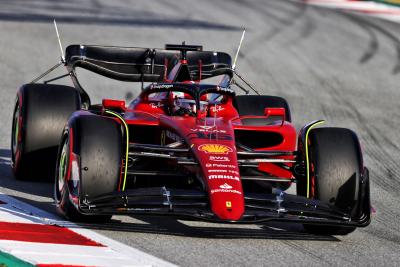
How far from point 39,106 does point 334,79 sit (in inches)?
402

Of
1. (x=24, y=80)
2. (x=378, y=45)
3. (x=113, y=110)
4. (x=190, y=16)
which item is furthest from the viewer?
(x=190, y=16)

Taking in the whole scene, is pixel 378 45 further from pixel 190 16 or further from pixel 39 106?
pixel 39 106

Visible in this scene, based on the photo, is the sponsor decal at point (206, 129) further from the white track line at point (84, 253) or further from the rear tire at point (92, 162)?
the white track line at point (84, 253)

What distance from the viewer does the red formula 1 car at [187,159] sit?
27.8 feet

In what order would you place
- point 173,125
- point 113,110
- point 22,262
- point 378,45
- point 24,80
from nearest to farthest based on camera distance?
point 22,262
point 173,125
point 113,110
point 24,80
point 378,45

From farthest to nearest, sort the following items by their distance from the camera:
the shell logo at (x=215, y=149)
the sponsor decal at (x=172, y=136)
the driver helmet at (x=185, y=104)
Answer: the driver helmet at (x=185, y=104)
the sponsor decal at (x=172, y=136)
the shell logo at (x=215, y=149)

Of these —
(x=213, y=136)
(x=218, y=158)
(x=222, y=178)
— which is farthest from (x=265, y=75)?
(x=222, y=178)

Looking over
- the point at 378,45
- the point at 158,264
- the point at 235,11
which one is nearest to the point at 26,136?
the point at 158,264

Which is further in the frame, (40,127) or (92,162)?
(40,127)

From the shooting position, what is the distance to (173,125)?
31.3 ft

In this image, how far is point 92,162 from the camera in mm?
8680

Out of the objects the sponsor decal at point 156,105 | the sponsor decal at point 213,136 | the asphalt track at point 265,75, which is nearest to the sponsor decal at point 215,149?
the sponsor decal at point 213,136

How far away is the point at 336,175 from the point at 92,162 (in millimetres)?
1982

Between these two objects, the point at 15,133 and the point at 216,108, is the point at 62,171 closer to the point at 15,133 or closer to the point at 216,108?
the point at 216,108
